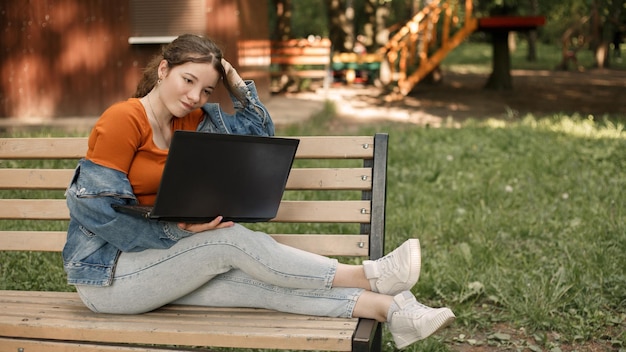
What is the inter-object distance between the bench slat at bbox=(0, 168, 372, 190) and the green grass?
84cm

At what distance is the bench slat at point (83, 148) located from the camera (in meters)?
3.37

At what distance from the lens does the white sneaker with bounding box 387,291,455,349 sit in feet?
8.92

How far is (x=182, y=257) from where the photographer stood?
288cm

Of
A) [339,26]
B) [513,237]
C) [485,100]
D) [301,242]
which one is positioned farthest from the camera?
[339,26]

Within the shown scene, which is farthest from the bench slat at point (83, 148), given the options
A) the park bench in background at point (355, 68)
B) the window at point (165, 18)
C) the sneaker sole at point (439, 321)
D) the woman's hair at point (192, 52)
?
the park bench in background at point (355, 68)

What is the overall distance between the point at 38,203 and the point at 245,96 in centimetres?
103

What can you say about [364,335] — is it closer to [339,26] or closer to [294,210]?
[294,210]

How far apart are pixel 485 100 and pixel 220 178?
1392 cm

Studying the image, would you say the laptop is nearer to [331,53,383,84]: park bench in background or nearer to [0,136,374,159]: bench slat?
[0,136,374,159]: bench slat

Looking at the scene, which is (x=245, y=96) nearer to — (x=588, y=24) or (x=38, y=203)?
(x=38, y=203)

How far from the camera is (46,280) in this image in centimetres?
446

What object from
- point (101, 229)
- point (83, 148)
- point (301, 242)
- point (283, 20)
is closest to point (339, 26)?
point (283, 20)

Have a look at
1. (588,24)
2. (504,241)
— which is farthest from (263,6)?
(588,24)

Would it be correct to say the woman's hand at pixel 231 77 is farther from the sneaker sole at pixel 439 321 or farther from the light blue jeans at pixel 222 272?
the sneaker sole at pixel 439 321
